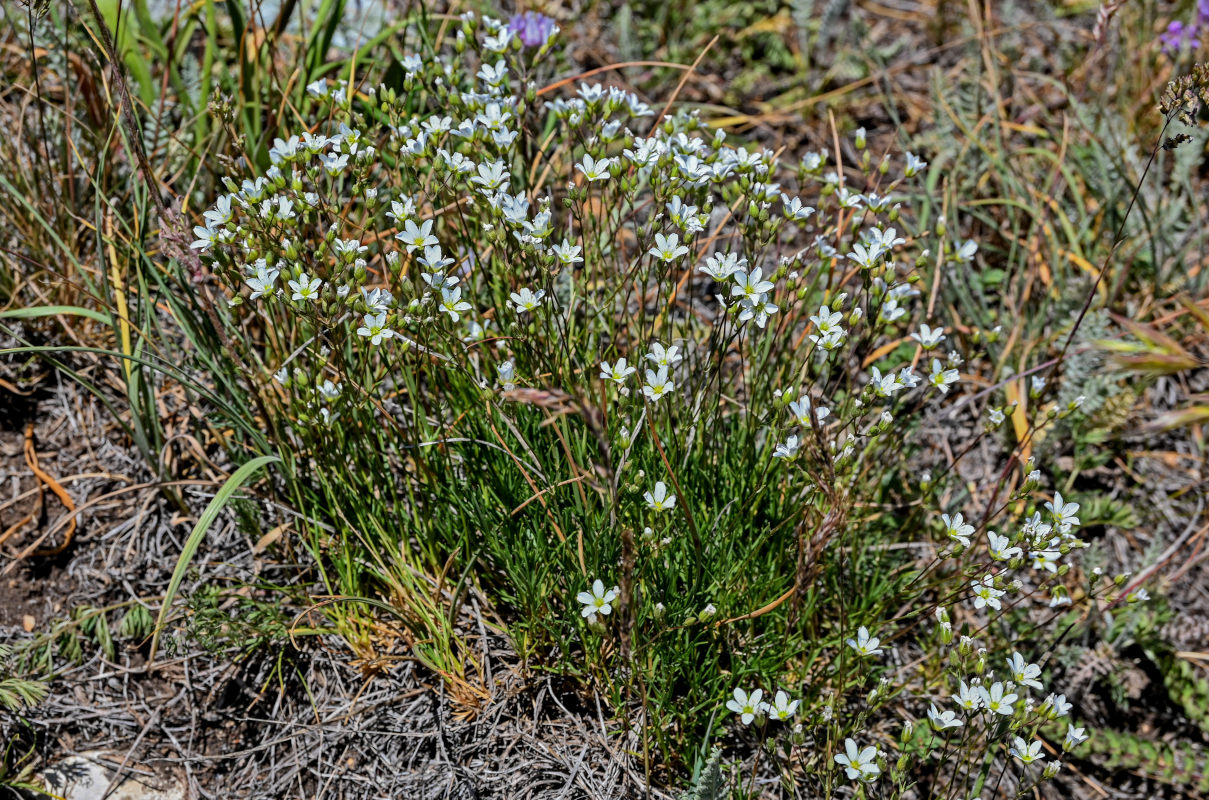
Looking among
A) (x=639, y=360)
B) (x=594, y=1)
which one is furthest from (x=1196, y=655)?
(x=594, y=1)

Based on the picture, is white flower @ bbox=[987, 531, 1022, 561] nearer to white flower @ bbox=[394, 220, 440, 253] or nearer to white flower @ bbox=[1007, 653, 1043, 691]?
white flower @ bbox=[1007, 653, 1043, 691]

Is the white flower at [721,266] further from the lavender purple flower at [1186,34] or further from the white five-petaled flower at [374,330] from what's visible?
the lavender purple flower at [1186,34]

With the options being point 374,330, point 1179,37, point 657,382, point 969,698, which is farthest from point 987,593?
point 1179,37

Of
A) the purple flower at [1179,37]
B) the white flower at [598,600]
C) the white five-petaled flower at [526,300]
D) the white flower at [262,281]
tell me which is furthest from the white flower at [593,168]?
the purple flower at [1179,37]

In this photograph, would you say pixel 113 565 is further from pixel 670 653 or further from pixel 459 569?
pixel 670 653

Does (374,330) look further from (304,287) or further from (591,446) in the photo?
(591,446)
